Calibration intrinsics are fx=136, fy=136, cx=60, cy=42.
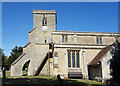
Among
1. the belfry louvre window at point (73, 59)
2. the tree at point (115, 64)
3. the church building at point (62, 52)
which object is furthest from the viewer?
the belfry louvre window at point (73, 59)

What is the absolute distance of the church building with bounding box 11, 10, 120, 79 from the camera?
21558mm

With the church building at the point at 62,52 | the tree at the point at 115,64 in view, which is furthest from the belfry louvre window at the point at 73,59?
the tree at the point at 115,64

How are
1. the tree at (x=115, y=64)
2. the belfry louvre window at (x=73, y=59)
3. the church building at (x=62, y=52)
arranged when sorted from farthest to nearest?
the belfry louvre window at (x=73, y=59) → the church building at (x=62, y=52) → the tree at (x=115, y=64)

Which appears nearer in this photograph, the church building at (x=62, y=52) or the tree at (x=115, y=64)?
the tree at (x=115, y=64)

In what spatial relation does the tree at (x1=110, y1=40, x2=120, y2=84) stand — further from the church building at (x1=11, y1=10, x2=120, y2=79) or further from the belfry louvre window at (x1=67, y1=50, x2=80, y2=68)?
the belfry louvre window at (x1=67, y1=50, x2=80, y2=68)

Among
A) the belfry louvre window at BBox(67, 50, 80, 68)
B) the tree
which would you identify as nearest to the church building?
the belfry louvre window at BBox(67, 50, 80, 68)

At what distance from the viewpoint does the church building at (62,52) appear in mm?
21558

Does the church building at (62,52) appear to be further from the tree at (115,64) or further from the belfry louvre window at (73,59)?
the tree at (115,64)

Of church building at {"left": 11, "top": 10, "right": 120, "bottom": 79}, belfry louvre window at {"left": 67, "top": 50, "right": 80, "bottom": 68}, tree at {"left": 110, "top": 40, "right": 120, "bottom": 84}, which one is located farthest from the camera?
belfry louvre window at {"left": 67, "top": 50, "right": 80, "bottom": 68}

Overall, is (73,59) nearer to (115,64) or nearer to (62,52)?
(62,52)

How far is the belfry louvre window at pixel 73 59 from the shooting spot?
22500mm

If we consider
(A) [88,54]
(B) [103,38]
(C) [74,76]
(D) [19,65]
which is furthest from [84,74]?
(D) [19,65]

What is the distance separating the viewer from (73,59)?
22719 millimetres

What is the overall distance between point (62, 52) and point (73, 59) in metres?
2.21
